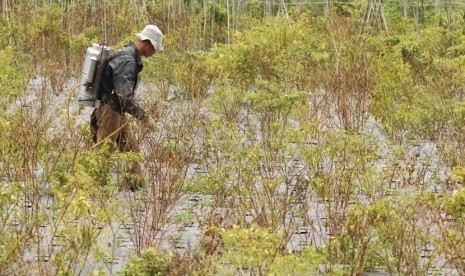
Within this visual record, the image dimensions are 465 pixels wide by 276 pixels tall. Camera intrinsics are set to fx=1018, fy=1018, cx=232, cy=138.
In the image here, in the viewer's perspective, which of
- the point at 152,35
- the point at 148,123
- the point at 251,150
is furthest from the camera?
the point at 152,35

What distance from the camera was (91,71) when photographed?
7805 millimetres

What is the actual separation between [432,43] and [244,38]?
9.08 ft

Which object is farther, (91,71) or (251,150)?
(91,71)

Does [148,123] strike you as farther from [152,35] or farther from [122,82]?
[152,35]

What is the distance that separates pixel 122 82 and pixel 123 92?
8cm

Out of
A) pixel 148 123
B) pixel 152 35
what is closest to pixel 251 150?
pixel 148 123

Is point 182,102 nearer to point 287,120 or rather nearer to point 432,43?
point 287,120

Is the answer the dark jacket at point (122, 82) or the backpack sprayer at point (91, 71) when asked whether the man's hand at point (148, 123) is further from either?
the backpack sprayer at point (91, 71)

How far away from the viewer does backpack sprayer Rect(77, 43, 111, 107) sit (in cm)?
778

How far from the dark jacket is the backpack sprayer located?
76 mm

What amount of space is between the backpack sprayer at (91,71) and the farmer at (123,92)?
0.07m

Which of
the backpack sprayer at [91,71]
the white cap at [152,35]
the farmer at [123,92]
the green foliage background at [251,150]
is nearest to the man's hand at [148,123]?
the farmer at [123,92]

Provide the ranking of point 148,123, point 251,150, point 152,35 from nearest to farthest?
point 251,150
point 148,123
point 152,35

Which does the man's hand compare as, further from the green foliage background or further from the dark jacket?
the green foliage background
